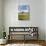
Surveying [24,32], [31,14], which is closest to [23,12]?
[31,14]

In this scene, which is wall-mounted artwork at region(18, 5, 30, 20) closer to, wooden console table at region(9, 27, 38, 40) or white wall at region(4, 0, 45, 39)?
white wall at region(4, 0, 45, 39)

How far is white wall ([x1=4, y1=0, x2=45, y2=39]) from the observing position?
12.8ft

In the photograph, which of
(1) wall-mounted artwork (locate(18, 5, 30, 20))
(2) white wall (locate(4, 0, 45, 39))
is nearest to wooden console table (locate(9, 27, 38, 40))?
(2) white wall (locate(4, 0, 45, 39))

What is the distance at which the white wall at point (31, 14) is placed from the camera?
3900mm

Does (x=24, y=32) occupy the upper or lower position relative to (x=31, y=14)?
lower

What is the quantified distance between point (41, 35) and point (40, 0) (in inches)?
43.1

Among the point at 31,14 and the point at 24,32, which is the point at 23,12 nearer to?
the point at 31,14

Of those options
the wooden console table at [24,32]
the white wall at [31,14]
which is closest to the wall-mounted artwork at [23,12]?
the white wall at [31,14]

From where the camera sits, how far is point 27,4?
154 inches

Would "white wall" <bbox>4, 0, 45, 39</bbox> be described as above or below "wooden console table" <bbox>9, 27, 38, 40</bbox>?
above

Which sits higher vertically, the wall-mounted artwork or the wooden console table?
the wall-mounted artwork

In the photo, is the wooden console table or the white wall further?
the white wall

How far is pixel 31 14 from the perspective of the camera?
3918 mm

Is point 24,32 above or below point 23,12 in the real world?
below
